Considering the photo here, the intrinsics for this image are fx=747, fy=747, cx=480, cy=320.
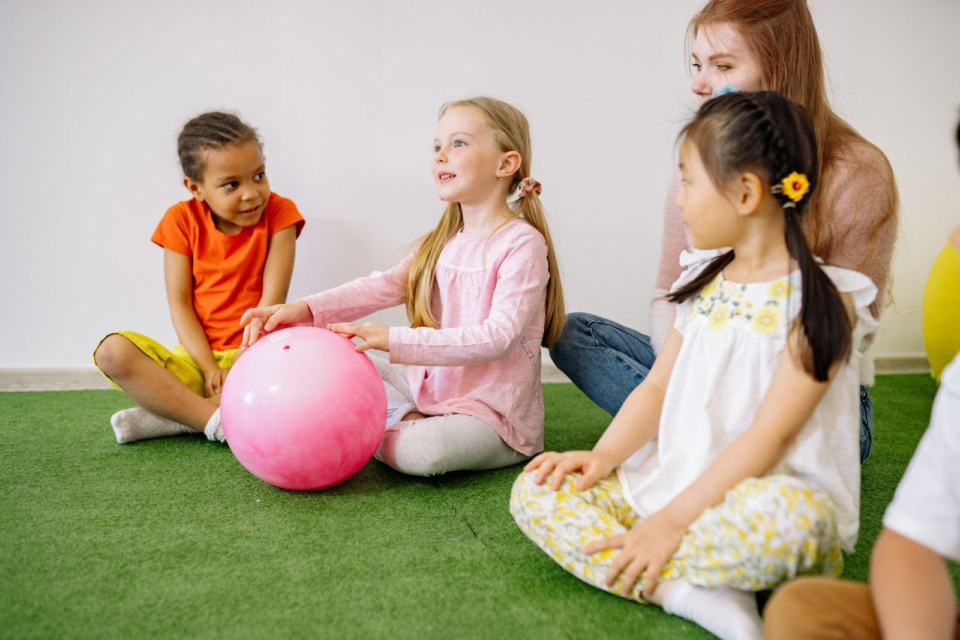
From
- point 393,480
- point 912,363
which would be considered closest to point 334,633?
point 393,480

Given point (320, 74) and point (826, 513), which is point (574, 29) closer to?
point (320, 74)

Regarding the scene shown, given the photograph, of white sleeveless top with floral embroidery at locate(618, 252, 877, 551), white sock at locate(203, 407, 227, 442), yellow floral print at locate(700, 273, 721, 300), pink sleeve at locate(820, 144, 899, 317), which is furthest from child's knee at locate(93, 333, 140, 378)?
pink sleeve at locate(820, 144, 899, 317)

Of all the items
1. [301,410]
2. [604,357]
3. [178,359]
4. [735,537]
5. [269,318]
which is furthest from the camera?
[178,359]

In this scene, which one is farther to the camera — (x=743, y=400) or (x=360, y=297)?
(x=360, y=297)

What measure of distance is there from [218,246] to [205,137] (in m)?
0.34

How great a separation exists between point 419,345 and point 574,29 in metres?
1.57

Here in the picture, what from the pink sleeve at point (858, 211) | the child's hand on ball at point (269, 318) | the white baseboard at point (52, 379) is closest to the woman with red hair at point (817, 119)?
the pink sleeve at point (858, 211)

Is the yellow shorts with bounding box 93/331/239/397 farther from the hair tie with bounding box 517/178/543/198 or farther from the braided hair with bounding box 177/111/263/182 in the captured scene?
the hair tie with bounding box 517/178/543/198

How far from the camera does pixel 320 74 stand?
2.57m

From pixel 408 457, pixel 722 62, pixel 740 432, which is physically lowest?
pixel 408 457

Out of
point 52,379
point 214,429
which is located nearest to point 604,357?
point 214,429

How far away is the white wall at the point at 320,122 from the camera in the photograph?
2.44m

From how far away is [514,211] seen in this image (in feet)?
6.52

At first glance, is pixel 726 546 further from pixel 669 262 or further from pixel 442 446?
pixel 669 262
